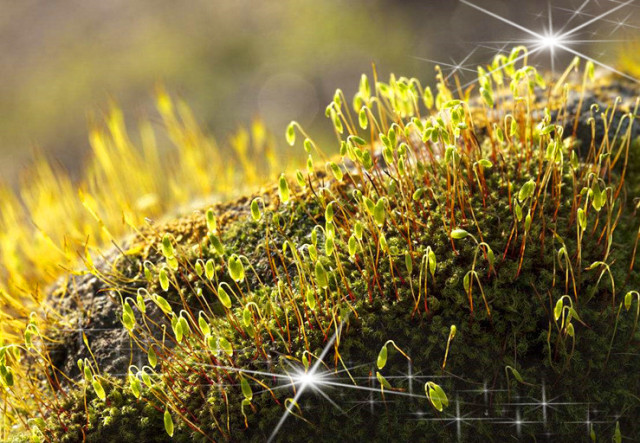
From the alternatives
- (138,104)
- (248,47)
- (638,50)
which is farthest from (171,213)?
(248,47)

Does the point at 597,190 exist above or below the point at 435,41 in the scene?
above

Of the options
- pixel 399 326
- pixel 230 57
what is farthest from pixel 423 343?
pixel 230 57

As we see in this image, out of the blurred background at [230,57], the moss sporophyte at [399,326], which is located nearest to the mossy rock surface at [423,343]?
the moss sporophyte at [399,326]

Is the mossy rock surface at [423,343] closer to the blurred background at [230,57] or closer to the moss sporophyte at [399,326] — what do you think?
the moss sporophyte at [399,326]

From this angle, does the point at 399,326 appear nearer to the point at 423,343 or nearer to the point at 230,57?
the point at 423,343

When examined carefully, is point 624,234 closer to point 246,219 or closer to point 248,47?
point 246,219

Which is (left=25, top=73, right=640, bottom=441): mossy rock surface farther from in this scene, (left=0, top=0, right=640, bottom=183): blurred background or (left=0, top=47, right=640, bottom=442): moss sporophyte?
(left=0, top=0, right=640, bottom=183): blurred background

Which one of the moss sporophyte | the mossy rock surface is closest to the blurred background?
the moss sporophyte
